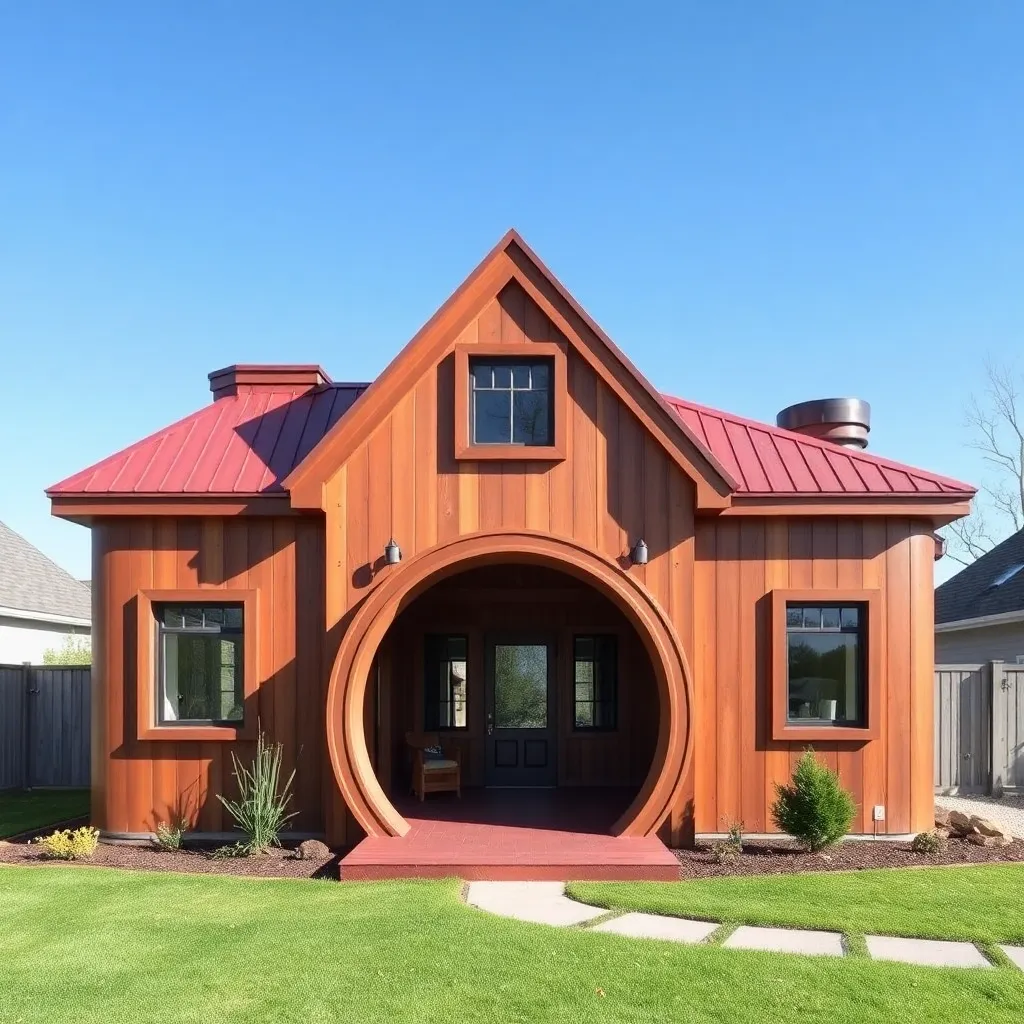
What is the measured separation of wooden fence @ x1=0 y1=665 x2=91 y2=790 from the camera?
1261 centimetres

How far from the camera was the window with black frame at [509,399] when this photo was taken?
28.8ft

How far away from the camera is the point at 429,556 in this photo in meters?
8.52

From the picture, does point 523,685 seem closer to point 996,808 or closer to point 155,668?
point 155,668

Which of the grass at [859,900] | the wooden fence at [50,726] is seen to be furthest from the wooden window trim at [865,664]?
the wooden fence at [50,726]

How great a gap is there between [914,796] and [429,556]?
5.43 m

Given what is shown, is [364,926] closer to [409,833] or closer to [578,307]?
[409,833]

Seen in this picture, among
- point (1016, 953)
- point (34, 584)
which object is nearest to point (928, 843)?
point (1016, 953)

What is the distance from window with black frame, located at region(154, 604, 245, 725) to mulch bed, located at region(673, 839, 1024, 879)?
4.80 metres

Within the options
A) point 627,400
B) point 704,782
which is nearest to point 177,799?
point 704,782

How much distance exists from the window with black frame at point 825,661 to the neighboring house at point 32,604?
13.9 m

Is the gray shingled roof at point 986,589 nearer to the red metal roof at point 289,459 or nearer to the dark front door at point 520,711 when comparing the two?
the red metal roof at point 289,459

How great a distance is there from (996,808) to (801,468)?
5495 millimetres

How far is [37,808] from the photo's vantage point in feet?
35.9

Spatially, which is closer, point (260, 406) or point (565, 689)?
point (260, 406)
